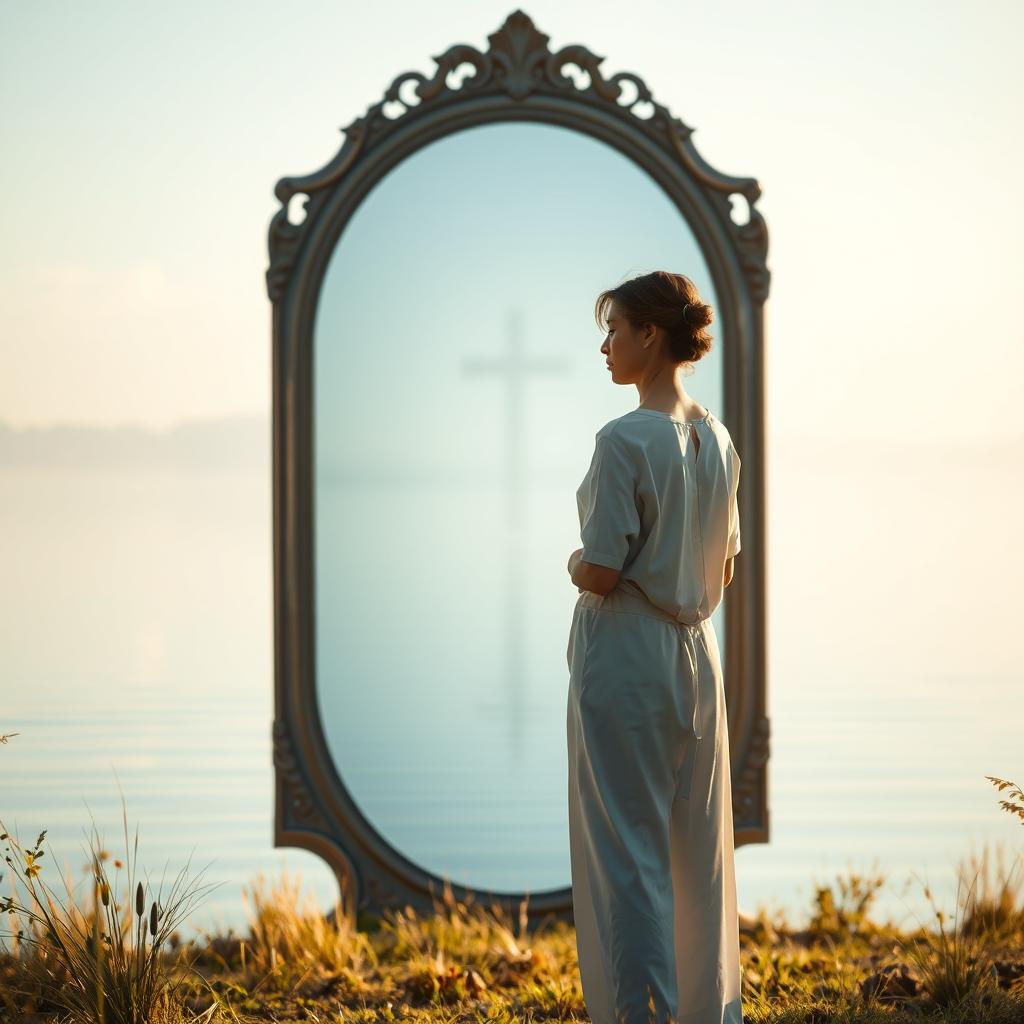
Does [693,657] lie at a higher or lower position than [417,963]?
higher

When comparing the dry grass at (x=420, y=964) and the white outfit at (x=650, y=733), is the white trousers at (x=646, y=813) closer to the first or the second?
the white outfit at (x=650, y=733)

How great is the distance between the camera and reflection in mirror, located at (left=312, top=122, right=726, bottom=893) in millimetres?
4633

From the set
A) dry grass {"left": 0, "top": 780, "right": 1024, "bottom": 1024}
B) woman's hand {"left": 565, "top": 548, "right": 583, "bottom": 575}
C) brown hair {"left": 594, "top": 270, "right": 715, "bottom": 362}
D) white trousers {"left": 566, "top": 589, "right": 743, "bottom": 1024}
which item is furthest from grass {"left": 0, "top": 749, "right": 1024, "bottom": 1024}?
brown hair {"left": 594, "top": 270, "right": 715, "bottom": 362}

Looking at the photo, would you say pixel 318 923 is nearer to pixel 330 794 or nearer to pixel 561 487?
pixel 330 794

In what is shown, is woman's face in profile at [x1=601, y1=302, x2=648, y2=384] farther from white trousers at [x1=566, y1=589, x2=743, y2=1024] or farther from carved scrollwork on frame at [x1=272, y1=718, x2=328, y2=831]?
carved scrollwork on frame at [x1=272, y1=718, x2=328, y2=831]

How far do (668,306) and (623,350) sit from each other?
0.14 metres

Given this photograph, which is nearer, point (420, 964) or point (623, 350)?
point (623, 350)

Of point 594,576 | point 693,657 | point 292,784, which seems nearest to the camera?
point 594,576

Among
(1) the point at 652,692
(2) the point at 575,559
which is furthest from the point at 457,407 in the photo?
(1) the point at 652,692

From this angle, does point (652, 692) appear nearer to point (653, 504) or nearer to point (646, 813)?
point (646, 813)

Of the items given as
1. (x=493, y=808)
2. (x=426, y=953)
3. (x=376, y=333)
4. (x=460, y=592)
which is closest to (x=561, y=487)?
(x=460, y=592)

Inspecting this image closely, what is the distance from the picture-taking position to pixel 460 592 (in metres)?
4.71

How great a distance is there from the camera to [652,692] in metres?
3.09

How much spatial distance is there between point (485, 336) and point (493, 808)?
1587 mm
